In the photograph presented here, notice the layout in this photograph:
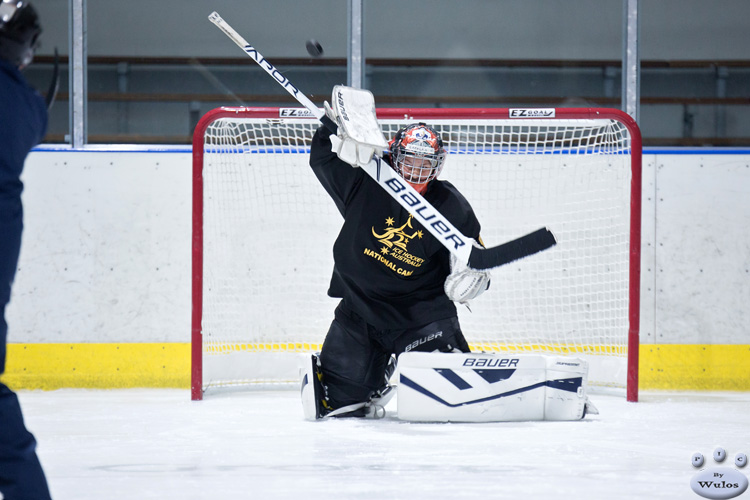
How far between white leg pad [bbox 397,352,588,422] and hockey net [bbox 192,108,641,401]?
0.80 meters

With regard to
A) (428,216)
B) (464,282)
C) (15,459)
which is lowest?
(15,459)

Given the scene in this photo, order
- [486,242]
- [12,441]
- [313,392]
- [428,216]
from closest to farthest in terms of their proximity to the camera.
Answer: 1. [12,441]
2. [428,216]
3. [313,392]
4. [486,242]

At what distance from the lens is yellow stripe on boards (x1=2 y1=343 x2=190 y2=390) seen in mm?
3561

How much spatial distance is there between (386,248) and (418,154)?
35cm

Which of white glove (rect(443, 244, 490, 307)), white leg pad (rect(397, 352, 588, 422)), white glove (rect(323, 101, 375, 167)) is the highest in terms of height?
white glove (rect(323, 101, 375, 167))

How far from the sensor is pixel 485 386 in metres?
→ 2.70

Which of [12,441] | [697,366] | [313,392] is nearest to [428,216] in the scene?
[313,392]

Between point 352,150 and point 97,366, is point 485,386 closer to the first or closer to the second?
point 352,150

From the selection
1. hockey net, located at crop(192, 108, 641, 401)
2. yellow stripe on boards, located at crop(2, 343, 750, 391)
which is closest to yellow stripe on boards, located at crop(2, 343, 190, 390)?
yellow stripe on boards, located at crop(2, 343, 750, 391)

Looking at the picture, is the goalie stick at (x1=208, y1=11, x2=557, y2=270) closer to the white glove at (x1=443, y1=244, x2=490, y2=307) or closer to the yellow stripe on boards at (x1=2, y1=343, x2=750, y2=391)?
the white glove at (x1=443, y1=244, x2=490, y2=307)

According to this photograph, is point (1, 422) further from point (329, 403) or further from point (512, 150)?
point (512, 150)

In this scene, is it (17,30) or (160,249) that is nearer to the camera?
(17,30)

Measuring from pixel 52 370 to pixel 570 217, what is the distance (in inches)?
96.2

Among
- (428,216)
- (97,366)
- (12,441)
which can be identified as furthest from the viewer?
(97,366)
